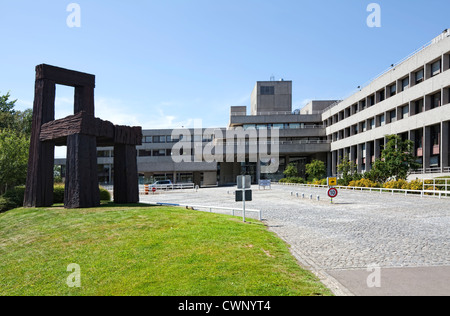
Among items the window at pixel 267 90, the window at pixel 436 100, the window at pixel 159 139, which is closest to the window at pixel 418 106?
the window at pixel 436 100

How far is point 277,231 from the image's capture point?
35.1ft

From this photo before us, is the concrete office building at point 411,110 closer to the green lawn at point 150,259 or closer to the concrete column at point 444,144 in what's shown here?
the concrete column at point 444,144

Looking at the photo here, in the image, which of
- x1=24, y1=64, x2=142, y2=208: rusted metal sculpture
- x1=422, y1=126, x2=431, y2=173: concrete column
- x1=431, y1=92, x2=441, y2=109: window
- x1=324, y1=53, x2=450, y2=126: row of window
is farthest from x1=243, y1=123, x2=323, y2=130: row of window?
x1=24, y1=64, x2=142, y2=208: rusted metal sculpture

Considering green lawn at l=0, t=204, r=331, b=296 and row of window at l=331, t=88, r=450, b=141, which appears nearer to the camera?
green lawn at l=0, t=204, r=331, b=296

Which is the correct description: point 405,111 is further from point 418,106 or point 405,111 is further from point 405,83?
point 405,83

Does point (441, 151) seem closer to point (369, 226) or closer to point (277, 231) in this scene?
point (369, 226)

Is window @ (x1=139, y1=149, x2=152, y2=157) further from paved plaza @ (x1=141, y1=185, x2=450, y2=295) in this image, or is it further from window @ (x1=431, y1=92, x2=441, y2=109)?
paved plaza @ (x1=141, y1=185, x2=450, y2=295)

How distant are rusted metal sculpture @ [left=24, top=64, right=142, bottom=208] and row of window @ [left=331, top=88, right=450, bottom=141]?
110 feet

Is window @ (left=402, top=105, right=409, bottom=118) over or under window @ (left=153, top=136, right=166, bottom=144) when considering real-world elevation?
over

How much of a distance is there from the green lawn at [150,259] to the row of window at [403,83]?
36.4 metres

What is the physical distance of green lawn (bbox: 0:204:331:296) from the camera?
536 centimetres

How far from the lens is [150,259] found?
690 centimetres
